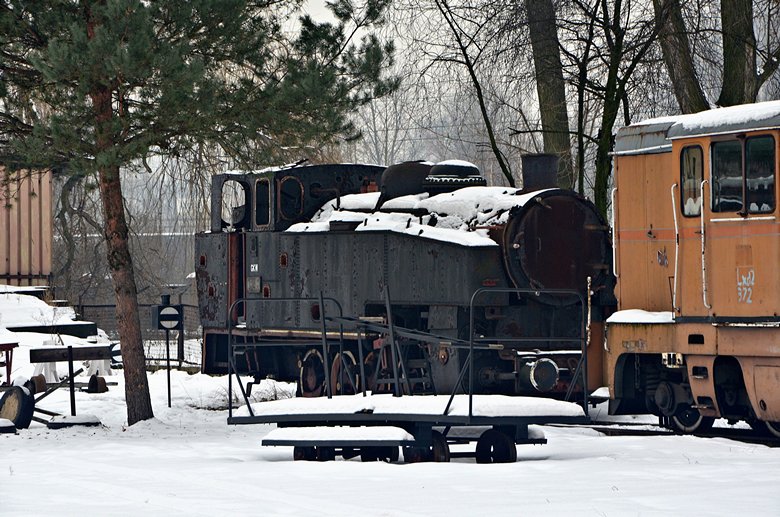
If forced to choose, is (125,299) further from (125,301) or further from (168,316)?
(168,316)

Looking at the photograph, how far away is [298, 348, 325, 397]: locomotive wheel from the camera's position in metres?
17.5

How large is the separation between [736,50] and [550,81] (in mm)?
2993

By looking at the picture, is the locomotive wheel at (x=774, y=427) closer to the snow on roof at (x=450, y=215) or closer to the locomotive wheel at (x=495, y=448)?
the locomotive wheel at (x=495, y=448)

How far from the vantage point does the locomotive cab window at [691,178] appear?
13.3 m

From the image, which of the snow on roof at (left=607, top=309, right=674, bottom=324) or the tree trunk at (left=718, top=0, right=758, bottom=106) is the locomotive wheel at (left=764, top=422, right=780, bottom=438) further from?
the tree trunk at (left=718, top=0, right=758, bottom=106)

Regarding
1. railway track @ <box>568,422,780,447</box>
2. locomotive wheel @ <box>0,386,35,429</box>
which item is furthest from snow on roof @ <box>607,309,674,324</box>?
locomotive wheel @ <box>0,386,35,429</box>

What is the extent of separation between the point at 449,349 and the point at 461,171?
105 inches

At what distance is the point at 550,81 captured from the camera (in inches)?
783

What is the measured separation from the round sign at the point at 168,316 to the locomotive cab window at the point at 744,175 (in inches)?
338

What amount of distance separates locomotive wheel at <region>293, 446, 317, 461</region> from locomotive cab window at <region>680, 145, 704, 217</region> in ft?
15.5

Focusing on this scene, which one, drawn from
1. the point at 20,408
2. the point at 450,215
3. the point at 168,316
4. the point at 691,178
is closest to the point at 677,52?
the point at 450,215

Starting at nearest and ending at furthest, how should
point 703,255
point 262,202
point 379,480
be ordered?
point 379,480 < point 703,255 < point 262,202

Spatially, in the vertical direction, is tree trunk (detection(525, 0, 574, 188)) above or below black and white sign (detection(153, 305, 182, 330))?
above

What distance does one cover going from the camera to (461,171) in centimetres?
1659
